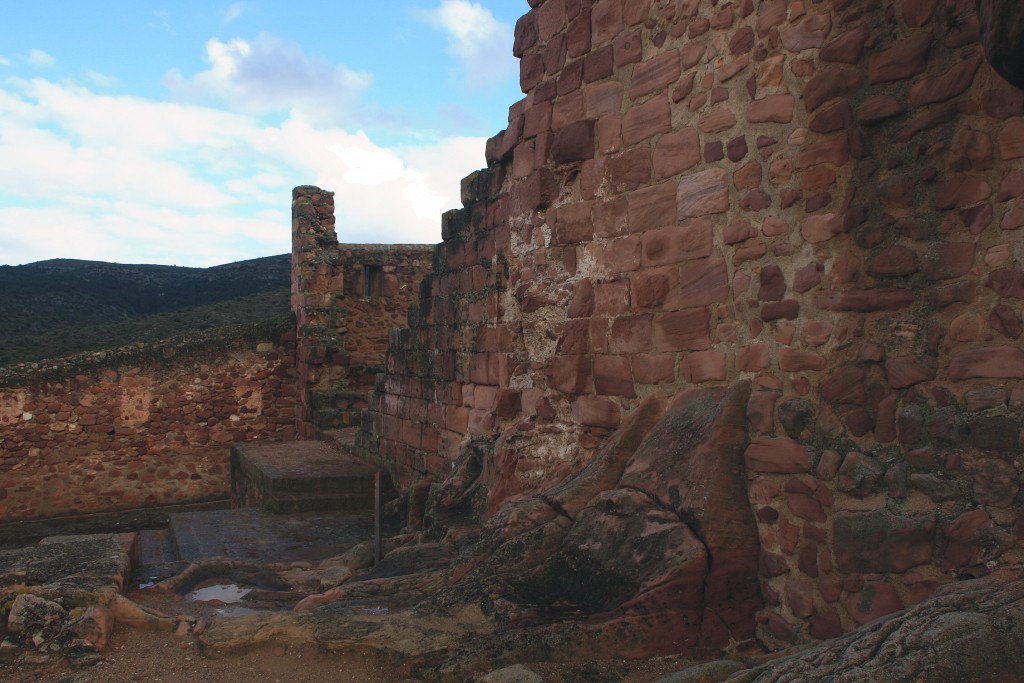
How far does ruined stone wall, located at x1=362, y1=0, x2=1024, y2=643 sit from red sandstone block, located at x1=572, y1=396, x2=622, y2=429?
0.01m

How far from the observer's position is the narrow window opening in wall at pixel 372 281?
45.1 feet

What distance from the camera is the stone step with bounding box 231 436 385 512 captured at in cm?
779

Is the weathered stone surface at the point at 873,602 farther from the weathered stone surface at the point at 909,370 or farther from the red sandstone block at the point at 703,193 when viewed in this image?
the red sandstone block at the point at 703,193

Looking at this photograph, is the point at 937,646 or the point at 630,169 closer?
the point at 937,646

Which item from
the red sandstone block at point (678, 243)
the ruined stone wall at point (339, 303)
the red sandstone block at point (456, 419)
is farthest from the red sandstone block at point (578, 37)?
the ruined stone wall at point (339, 303)

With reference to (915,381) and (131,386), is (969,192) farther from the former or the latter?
(131,386)

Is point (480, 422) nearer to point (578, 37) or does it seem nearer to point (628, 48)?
point (578, 37)

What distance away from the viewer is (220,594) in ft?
16.7

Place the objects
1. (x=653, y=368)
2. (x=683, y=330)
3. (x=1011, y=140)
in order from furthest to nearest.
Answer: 1. (x=653, y=368)
2. (x=683, y=330)
3. (x=1011, y=140)

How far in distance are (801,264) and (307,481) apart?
550 centimetres

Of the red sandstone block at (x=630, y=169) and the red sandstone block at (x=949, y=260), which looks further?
the red sandstone block at (x=630, y=169)

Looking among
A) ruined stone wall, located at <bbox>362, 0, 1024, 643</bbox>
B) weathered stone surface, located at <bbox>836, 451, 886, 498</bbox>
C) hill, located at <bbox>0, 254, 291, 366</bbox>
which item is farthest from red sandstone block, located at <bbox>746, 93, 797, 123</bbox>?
hill, located at <bbox>0, 254, 291, 366</bbox>

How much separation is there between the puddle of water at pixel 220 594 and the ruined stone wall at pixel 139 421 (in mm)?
7346

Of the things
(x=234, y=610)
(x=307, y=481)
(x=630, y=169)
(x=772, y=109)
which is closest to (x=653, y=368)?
(x=630, y=169)
